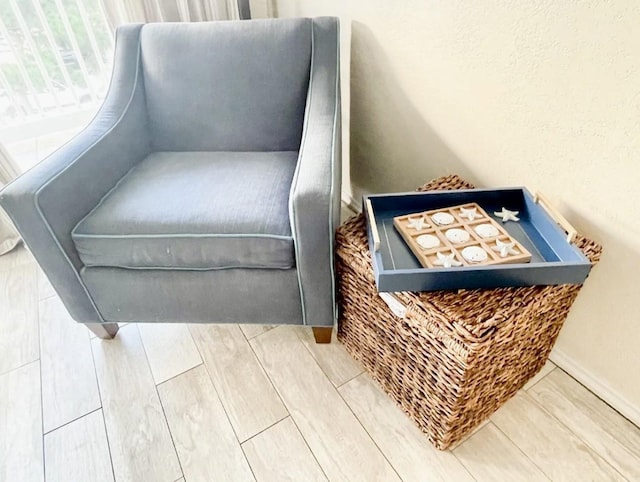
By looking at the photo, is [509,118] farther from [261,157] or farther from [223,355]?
[223,355]

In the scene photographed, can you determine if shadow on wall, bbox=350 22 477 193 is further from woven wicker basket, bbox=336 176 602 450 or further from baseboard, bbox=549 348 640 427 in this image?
baseboard, bbox=549 348 640 427

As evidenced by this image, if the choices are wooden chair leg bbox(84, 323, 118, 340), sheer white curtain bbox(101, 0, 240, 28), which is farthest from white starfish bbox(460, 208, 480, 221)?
sheer white curtain bbox(101, 0, 240, 28)

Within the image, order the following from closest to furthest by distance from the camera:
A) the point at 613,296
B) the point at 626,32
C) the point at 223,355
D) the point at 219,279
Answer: the point at 626,32 → the point at 613,296 → the point at 219,279 → the point at 223,355

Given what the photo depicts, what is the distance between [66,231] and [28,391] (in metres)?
0.51

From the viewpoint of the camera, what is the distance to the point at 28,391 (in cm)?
115

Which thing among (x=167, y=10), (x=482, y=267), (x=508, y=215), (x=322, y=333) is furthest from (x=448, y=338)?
(x=167, y=10)

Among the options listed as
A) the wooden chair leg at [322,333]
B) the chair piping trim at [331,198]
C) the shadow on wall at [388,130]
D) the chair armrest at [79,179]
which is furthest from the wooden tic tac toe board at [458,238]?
the chair armrest at [79,179]

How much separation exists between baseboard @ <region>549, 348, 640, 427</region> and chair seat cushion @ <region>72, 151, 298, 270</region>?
804 mm

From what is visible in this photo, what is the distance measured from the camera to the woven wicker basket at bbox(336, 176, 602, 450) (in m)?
0.76

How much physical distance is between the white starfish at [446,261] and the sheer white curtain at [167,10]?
145cm

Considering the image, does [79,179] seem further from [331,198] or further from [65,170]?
[331,198]

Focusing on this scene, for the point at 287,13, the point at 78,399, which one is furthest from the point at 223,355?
the point at 287,13

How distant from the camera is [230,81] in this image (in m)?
1.30

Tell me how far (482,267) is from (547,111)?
0.41 metres
